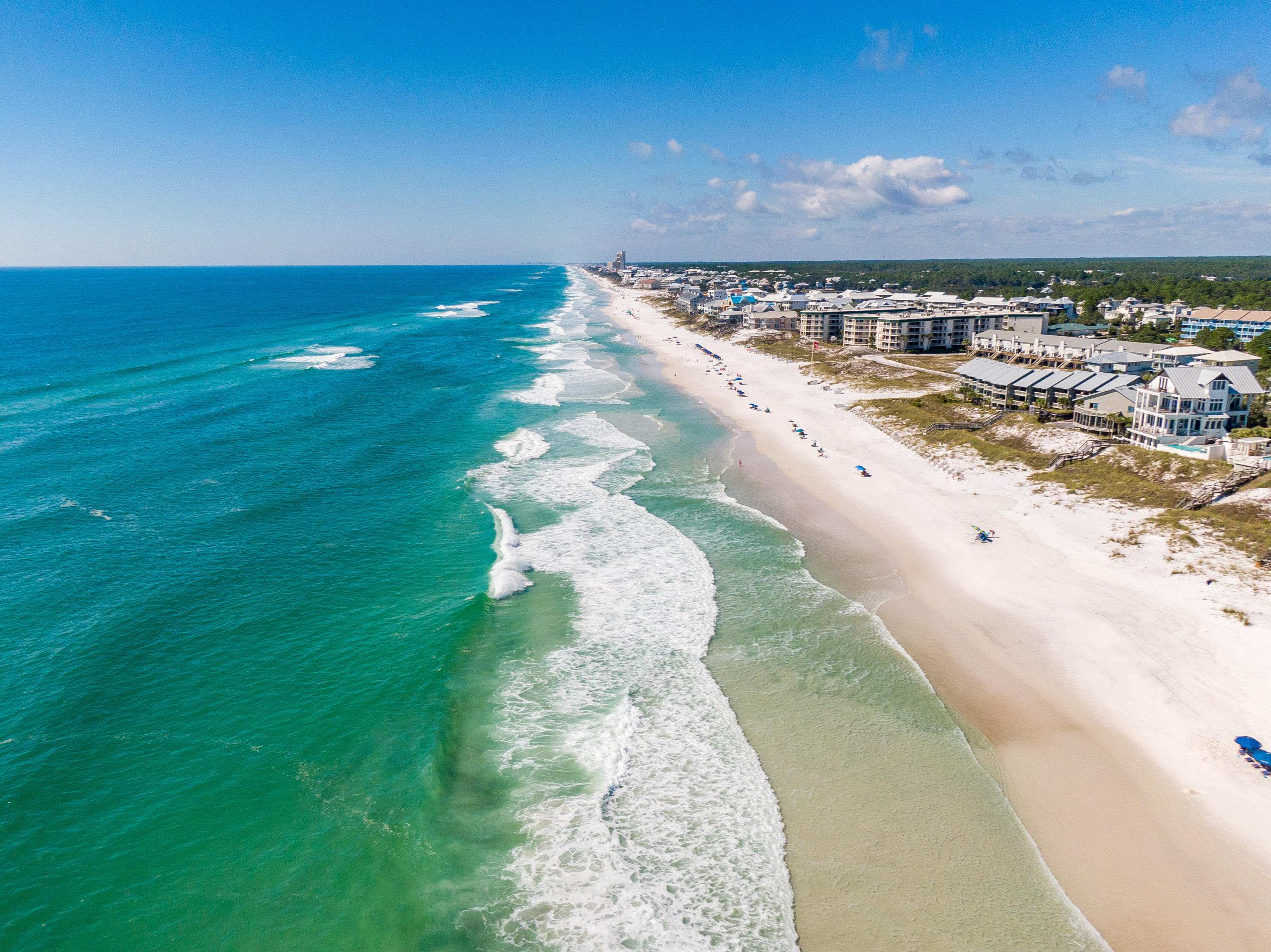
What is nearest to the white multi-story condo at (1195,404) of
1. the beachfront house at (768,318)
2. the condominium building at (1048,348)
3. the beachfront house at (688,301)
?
the condominium building at (1048,348)

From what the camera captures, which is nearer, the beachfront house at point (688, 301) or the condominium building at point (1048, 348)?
the condominium building at point (1048, 348)

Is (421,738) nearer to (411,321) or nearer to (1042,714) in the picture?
(1042,714)

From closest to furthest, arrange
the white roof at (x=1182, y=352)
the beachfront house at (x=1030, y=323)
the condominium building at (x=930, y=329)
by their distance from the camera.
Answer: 1. the white roof at (x=1182, y=352)
2. the beachfront house at (x=1030, y=323)
3. the condominium building at (x=930, y=329)

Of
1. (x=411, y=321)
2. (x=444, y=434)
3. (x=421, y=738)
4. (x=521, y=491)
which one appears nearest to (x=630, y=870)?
(x=421, y=738)

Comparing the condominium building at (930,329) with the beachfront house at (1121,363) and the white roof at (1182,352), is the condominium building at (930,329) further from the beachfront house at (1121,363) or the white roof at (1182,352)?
the white roof at (1182,352)

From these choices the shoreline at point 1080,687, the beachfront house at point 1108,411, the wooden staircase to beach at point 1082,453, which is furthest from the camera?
the beachfront house at point 1108,411

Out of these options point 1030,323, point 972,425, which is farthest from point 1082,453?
point 1030,323

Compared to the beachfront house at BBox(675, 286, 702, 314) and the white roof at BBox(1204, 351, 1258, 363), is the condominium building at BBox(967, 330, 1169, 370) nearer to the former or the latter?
the white roof at BBox(1204, 351, 1258, 363)
